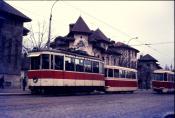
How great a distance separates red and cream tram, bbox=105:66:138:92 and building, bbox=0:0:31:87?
12.4m

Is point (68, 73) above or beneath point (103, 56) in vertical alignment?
beneath

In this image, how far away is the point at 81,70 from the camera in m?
25.4

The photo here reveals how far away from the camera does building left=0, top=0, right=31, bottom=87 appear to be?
3659 cm

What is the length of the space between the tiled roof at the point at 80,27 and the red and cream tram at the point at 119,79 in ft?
88.1

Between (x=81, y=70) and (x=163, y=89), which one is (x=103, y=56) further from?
(x=81, y=70)

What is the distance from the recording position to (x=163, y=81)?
36.8m

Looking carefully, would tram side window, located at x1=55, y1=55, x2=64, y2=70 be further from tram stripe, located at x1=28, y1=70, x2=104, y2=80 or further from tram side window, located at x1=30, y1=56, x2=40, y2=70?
tram side window, located at x1=30, y1=56, x2=40, y2=70

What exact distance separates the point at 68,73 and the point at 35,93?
294 centimetres

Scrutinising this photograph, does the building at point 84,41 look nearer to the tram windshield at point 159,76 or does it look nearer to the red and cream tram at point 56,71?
the tram windshield at point 159,76

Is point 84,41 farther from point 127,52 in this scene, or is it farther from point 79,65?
point 79,65

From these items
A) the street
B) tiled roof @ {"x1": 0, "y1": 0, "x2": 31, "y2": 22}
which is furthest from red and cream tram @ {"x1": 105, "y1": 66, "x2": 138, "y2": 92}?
the street

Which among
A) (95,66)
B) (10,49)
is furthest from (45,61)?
(10,49)

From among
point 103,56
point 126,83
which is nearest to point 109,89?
point 126,83

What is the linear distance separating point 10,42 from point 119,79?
14099mm
